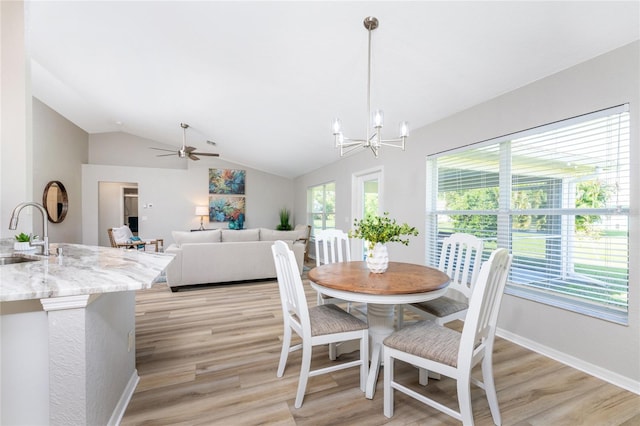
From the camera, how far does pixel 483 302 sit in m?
1.34

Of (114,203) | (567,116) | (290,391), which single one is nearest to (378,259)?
(290,391)

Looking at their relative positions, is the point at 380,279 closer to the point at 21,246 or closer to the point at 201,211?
the point at 21,246

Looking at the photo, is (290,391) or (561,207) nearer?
(290,391)

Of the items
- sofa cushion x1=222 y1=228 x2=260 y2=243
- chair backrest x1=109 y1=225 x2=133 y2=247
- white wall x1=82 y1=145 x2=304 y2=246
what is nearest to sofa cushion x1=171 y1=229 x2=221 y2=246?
sofa cushion x1=222 y1=228 x2=260 y2=243

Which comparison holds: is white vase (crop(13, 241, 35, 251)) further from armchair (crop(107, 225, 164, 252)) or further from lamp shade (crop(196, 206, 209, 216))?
lamp shade (crop(196, 206, 209, 216))

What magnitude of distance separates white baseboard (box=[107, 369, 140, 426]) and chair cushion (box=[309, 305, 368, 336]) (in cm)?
113

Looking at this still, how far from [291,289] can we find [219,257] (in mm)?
2855

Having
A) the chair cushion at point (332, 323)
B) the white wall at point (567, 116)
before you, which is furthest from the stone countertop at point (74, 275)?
the white wall at point (567, 116)

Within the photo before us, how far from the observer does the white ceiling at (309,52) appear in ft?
6.30

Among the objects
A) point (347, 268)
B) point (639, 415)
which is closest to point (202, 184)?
point (347, 268)

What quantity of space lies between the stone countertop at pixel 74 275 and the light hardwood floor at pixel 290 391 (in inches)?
34.4

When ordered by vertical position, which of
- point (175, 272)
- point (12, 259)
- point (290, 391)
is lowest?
point (290, 391)

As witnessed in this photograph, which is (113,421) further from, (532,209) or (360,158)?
(360,158)

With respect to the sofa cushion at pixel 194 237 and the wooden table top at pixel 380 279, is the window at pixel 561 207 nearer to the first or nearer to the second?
the wooden table top at pixel 380 279
